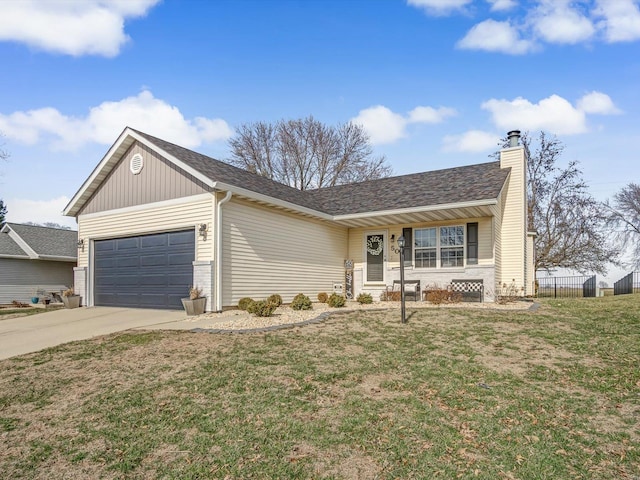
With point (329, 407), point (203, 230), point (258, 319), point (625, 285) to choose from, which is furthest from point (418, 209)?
point (625, 285)

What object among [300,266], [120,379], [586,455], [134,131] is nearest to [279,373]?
[120,379]

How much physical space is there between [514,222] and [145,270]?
13.6m

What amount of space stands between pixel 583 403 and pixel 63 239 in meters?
25.3

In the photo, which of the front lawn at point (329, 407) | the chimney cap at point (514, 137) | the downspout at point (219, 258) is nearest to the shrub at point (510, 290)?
the chimney cap at point (514, 137)

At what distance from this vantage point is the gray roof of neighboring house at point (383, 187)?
42.3 ft

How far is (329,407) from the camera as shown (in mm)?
4730

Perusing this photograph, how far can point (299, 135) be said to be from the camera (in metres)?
33.3

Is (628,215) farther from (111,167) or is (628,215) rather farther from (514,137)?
(111,167)

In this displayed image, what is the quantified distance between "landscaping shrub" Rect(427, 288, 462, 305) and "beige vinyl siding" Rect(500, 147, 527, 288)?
3679 mm

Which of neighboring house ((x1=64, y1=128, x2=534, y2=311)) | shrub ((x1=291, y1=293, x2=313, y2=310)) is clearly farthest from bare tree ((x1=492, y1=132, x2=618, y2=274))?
shrub ((x1=291, y1=293, x2=313, y2=310))

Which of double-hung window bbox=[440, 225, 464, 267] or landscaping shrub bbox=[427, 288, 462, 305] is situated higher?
double-hung window bbox=[440, 225, 464, 267]

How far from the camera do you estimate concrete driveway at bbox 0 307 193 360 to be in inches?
329

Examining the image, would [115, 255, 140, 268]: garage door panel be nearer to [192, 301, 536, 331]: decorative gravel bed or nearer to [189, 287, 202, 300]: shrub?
[189, 287, 202, 300]: shrub

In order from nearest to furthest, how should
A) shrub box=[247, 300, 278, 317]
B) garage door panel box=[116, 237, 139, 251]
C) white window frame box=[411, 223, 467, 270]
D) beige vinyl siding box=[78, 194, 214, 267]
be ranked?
shrub box=[247, 300, 278, 317] → beige vinyl siding box=[78, 194, 214, 267] → garage door panel box=[116, 237, 139, 251] → white window frame box=[411, 223, 467, 270]
